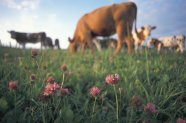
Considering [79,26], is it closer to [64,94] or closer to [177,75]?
[177,75]

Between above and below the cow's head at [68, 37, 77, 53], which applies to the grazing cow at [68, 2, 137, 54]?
above

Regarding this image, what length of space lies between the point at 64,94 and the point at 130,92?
4.20 ft

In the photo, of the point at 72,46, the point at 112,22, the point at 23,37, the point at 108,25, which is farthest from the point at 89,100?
the point at 23,37

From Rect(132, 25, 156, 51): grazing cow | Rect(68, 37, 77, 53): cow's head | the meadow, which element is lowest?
the meadow

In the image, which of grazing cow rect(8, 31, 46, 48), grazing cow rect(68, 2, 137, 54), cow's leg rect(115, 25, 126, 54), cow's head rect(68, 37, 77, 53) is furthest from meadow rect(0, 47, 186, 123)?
grazing cow rect(8, 31, 46, 48)

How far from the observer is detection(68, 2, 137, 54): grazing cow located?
33.0ft

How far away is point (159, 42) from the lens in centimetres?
1739

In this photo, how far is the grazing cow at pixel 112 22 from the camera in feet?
33.0

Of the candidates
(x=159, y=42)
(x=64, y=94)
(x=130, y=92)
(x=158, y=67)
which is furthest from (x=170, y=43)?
(x=64, y=94)

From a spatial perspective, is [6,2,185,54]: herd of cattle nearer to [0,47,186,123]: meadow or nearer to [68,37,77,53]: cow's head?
[68,37,77,53]: cow's head

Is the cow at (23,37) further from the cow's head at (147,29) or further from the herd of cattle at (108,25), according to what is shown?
the herd of cattle at (108,25)

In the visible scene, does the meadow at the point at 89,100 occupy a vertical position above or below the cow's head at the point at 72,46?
below

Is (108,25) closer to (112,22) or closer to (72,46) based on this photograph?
(112,22)

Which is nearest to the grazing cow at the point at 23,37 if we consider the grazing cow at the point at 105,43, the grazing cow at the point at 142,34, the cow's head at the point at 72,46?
the grazing cow at the point at 105,43
